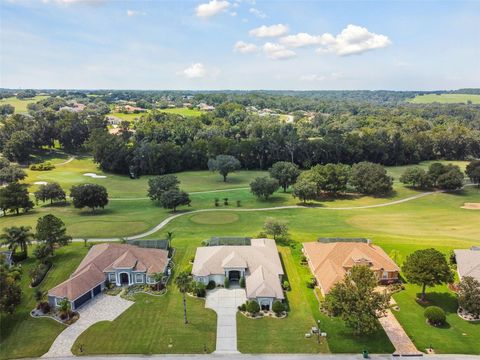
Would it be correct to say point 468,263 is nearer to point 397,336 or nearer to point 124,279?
point 397,336

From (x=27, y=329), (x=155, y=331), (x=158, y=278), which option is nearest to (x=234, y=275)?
(x=158, y=278)

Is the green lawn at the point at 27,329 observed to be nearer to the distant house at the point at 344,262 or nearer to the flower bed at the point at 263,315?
the flower bed at the point at 263,315

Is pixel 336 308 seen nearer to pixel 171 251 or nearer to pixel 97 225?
pixel 171 251

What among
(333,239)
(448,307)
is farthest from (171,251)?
(448,307)

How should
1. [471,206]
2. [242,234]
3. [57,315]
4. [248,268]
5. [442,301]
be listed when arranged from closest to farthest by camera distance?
[57,315], [442,301], [248,268], [242,234], [471,206]

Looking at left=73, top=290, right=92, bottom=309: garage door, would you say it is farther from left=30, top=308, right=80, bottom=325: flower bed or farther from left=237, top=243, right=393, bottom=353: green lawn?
left=237, top=243, right=393, bottom=353: green lawn

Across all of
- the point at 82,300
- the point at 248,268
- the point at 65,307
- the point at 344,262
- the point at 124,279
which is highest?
the point at 344,262
